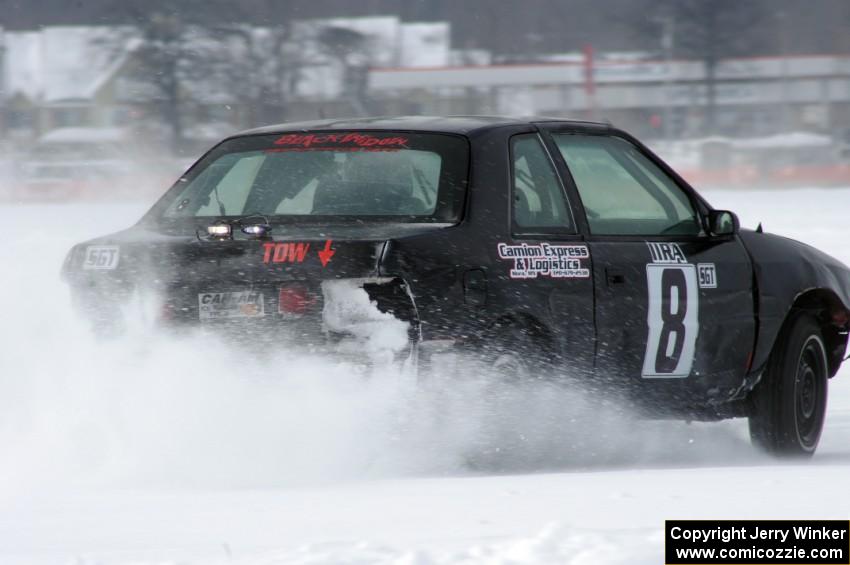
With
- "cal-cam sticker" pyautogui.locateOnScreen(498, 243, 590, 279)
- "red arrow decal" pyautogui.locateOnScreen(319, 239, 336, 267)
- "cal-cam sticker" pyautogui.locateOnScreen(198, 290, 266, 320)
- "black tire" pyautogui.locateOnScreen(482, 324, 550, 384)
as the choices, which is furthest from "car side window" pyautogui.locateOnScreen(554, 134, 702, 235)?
"cal-cam sticker" pyautogui.locateOnScreen(198, 290, 266, 320)

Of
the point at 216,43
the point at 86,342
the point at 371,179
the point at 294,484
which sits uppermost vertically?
the point at 216,43

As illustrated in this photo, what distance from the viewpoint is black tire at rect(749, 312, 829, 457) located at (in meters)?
6.46

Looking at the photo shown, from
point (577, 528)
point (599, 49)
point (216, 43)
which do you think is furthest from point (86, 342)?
point (599, 49)

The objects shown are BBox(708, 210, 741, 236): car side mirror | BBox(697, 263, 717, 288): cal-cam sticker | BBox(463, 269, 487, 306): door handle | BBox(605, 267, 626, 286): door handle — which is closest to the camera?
BBox(463, 269, 487, 306): door handle

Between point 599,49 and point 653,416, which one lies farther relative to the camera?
point 599,49

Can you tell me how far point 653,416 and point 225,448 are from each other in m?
1.83

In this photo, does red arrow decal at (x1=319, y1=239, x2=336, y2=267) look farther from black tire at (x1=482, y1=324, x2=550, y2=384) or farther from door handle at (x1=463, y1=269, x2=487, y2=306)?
black tire at (x1=482, y1=324, x2=550, y2=384)

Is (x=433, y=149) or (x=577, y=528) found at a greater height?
(x=433, y=149)

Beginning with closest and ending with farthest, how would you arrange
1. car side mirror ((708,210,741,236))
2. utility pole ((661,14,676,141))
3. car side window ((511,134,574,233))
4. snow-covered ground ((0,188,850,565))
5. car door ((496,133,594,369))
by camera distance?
snow-covered ground ((0,188,850,565)) < car door ((496,133,594,369)) < car side window ((511,134,574,233)) < car side mirror ((708,210,741,236)) < utility pole ((661,14,676,141))

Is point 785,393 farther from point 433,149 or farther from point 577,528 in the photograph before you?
point 577,528

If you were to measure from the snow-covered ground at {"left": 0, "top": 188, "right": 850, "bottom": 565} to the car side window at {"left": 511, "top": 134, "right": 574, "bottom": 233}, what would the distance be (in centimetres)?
67

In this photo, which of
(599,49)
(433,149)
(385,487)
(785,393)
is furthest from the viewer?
(599,49)

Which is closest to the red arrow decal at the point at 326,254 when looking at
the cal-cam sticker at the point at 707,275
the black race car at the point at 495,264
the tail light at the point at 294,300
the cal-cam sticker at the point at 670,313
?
the black race car at the point at 495,264

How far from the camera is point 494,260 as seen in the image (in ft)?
17.4
